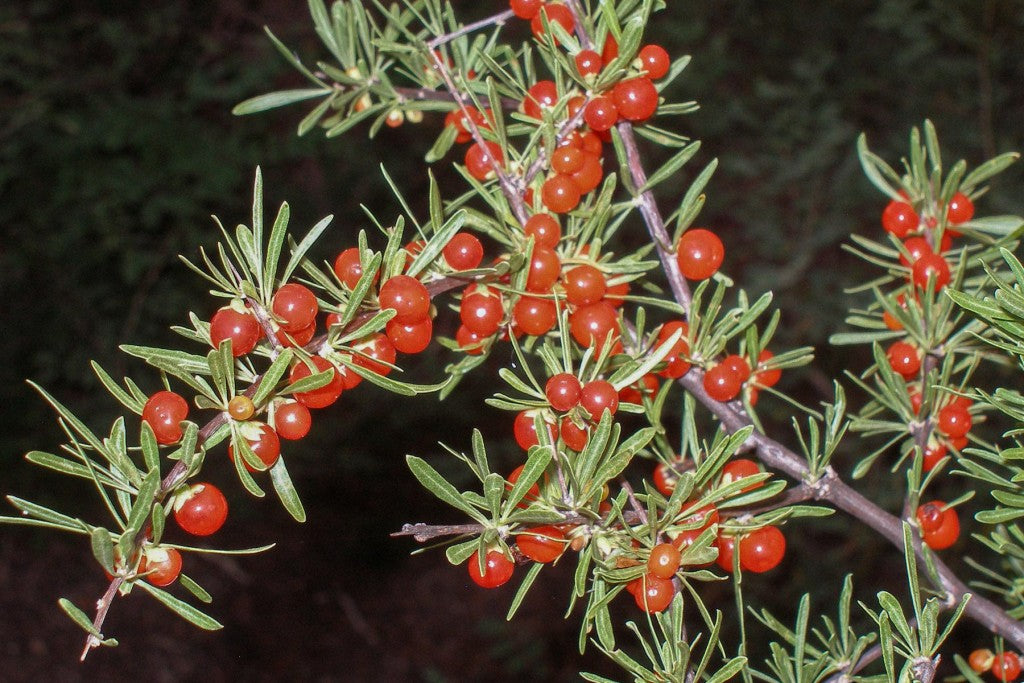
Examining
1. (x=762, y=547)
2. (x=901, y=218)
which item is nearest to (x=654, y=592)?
(x=762, y=547)

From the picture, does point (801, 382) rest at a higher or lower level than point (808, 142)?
lower

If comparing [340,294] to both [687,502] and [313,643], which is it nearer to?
[687,502]

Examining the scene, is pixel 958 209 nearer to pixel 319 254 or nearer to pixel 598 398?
pixel 598 398

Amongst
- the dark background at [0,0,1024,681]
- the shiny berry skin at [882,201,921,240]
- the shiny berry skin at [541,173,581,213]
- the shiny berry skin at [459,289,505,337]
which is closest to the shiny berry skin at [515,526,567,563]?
the shiny berry skin at [459,289,505,337]

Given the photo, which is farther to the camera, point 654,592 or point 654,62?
point 654,62

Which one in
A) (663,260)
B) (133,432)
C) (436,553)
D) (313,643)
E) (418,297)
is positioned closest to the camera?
(418,297)

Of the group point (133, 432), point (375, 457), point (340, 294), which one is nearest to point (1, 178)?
point (133, 432)
